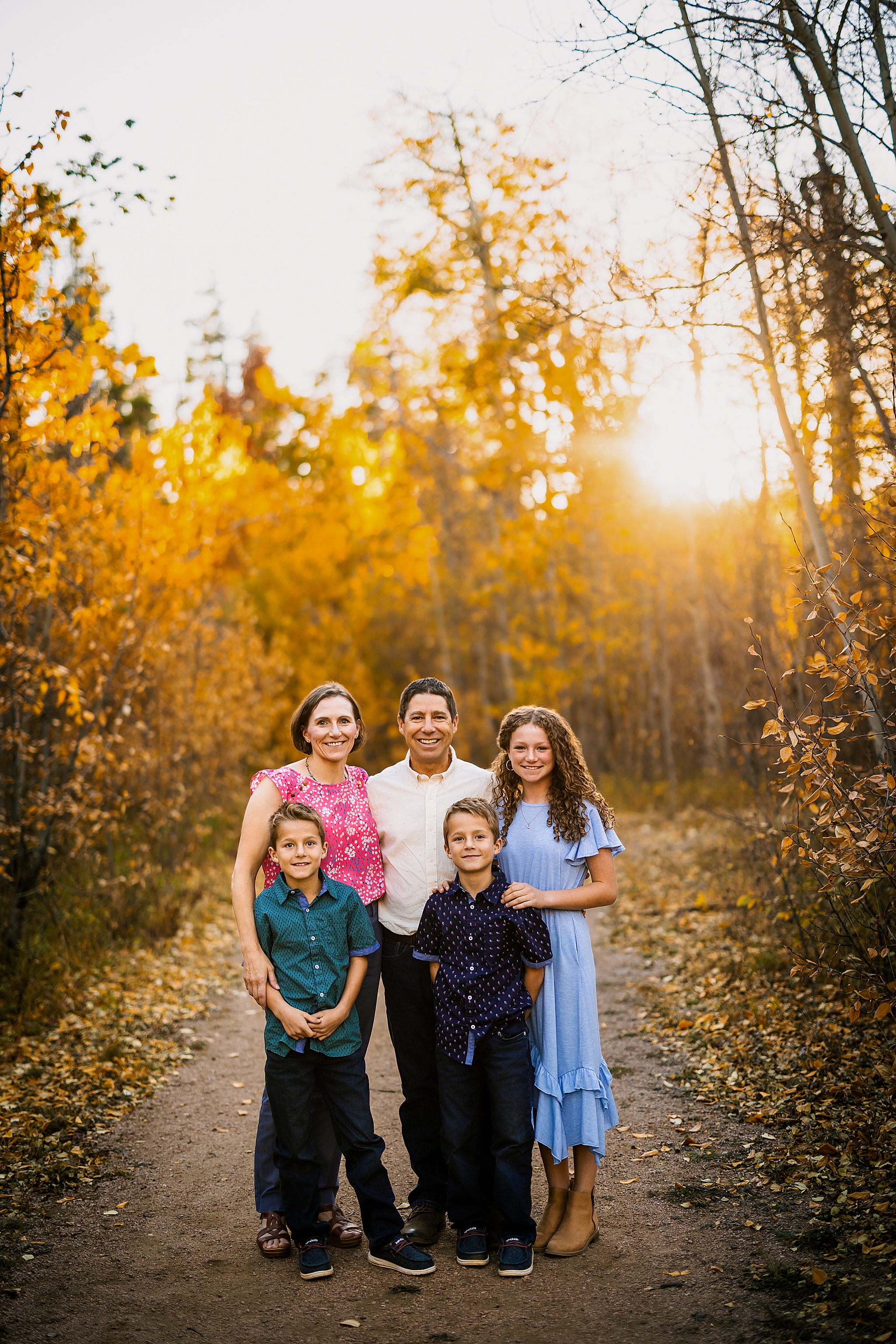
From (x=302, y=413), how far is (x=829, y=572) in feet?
49.2

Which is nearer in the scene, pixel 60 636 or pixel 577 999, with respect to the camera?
pixel 577 999

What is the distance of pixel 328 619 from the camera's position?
1764cm

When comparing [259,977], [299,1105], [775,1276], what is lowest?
[775,1276]

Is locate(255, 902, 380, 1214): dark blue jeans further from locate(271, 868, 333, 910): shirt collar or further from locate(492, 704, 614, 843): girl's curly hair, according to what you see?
locate(492, 704, 614, 843): girl's curly hair

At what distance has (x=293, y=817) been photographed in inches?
129

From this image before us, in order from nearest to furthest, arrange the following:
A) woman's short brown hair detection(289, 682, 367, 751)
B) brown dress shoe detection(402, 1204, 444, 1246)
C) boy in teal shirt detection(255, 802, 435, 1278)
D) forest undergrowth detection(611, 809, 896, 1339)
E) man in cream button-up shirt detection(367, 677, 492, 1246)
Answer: forest undergrowth detection(611, 809, 896, 1339)
boy in teal shirt detection(255, 802, 435, 1278)
brown dress shoe detection(402, 1204, 444, 1246)
man in cream button-up shirt detection(367, 677, 492, 1246)
woman's short brown hair detection(289, 682, 367, 751)

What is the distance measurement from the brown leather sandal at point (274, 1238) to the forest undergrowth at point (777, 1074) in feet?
4.58

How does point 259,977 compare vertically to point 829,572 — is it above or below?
below

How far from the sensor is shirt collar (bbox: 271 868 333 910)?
129 inches

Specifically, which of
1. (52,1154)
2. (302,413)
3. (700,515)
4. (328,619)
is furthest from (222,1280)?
(302,413)

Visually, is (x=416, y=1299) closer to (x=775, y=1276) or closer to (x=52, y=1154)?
(x=775, y=1276)

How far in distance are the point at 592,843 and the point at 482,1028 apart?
69cm

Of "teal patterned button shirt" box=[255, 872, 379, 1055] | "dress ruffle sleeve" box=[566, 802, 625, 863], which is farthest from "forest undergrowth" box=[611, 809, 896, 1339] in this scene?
"teal patterned button shirt" box=[255, 872, 379, 1055]

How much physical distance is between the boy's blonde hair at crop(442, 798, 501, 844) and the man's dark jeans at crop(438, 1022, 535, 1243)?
2.01 feet
